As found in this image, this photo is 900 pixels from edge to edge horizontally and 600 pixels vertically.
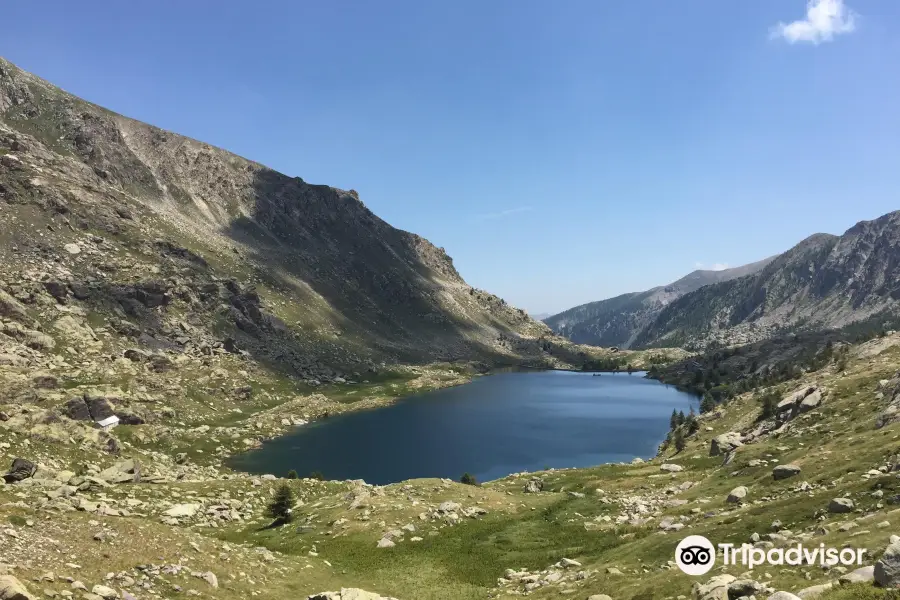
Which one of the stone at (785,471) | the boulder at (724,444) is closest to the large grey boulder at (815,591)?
the stone at (785,471)

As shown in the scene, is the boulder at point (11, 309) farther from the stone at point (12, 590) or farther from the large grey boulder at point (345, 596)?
the large grey boulder at point (345, 596)

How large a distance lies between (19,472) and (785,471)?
231 feet

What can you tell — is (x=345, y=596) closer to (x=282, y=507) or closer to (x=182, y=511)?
(x=282, y=507)

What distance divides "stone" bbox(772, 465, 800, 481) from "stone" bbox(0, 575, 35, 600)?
169 feet

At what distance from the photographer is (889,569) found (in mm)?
15656

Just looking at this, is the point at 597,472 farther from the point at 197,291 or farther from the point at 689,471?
the point at 197,291

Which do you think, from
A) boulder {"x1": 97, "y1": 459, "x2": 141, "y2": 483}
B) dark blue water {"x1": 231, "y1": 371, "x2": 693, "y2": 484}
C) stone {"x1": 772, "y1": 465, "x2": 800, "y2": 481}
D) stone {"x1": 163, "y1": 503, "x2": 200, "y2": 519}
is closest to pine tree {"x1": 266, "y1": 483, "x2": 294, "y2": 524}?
stone {"x1": 163, "y1": 503, "x2": 200, "y2": 519}

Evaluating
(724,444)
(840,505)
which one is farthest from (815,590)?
(724,444)

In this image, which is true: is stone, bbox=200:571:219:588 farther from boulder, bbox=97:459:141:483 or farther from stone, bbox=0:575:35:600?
boulder, bbox=97:459:141:483

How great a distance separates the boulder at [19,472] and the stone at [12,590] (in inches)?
1467

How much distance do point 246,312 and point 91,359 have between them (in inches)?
2858

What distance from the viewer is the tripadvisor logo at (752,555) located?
21266 mm

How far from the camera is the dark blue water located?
106 m

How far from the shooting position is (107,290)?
14688 cm
